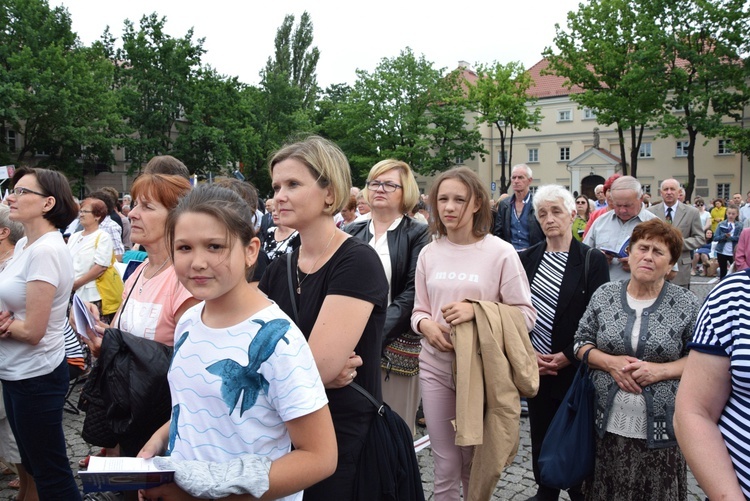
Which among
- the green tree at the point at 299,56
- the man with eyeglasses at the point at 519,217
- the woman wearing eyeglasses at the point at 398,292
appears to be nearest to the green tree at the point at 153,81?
the green tree at the point at 299,56

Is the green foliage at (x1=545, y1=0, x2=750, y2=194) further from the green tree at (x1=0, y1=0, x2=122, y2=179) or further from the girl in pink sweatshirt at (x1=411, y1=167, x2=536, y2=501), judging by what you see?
the girl in pink sweatshirt at (x1=411, y1=167, x2=536, y2=501)

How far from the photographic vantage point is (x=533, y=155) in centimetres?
5831

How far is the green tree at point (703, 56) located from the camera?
3222 cm

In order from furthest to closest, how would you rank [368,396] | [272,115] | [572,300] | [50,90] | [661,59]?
[272,115] → [661,59] → [50,90] → [572,300] → [368,396]

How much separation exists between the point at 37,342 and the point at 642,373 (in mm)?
3360

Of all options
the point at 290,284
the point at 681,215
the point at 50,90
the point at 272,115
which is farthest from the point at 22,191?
the point at 272,115

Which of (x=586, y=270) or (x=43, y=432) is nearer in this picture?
(x=43, y=432)

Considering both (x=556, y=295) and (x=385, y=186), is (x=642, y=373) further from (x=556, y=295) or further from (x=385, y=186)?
(x=385, y=186)

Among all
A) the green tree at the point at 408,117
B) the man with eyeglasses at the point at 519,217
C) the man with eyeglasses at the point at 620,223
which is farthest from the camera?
the green tree at the point at 408,117

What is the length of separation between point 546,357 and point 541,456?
29.1 inches

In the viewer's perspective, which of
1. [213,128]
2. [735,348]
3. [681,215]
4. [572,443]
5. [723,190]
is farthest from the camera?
[723,190]

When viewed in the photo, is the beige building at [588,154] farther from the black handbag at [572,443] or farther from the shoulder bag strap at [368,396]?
the shoulder bag strap at [368,396]

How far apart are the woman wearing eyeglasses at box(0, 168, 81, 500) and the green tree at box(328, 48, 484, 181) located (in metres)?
47.1

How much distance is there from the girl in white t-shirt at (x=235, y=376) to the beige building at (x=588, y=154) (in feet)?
133
